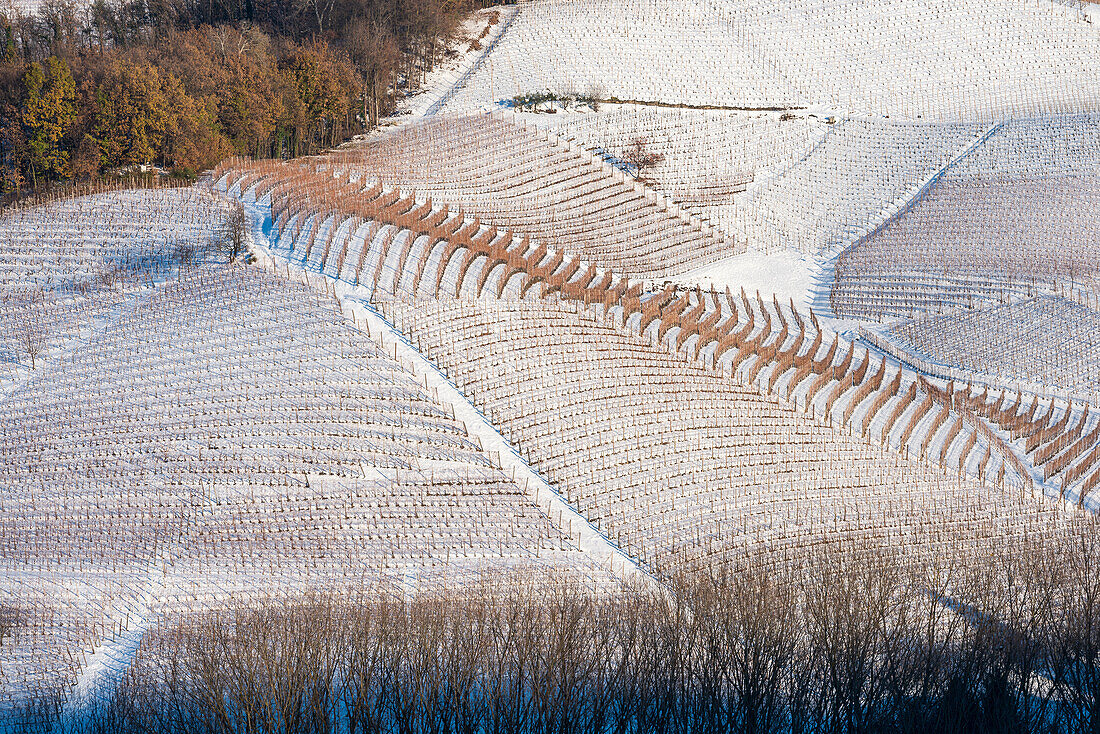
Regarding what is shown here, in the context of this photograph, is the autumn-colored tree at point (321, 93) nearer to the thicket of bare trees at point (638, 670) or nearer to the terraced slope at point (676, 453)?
the terraced slope at point (676, 453)

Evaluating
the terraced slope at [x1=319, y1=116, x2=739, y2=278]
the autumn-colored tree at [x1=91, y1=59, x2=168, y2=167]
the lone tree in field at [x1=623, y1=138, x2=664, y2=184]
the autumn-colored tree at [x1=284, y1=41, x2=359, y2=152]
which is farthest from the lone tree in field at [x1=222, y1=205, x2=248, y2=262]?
the lone tree in field at [x1=623, y1=138, x2=664, y2=184]

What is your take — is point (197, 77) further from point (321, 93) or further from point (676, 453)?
point (676, 453)

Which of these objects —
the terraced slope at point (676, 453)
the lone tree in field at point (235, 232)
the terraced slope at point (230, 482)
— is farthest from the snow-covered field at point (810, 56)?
the terraced slope at point (230, 482)

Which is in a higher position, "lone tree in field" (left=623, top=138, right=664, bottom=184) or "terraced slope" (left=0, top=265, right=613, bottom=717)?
"lone tree in field" (left=623, top=138, right=664, bottom=184)

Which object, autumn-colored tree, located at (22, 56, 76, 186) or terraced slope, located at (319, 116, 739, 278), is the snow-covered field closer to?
terraced slope, located at (319, 116, 739, 278)

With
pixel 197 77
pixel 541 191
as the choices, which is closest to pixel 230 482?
pixel 541 191

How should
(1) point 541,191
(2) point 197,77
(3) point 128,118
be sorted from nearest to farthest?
(3) point 128,118 → (1) point 541,191 → (2) point 197,77
